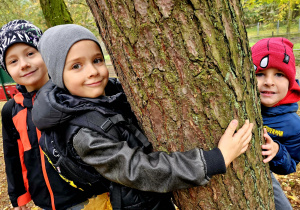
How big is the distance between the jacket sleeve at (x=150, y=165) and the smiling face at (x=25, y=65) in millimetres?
1029

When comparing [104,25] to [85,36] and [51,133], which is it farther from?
[51,133]

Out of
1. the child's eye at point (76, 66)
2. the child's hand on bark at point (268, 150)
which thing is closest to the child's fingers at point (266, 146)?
the child's hand on bark at point (268, 150)

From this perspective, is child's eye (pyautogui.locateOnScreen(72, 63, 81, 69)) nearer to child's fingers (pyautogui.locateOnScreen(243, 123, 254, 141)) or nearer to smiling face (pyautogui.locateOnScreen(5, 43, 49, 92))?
smiling face (pyautogui.locateOnScreen(5, 43, 49, 92))

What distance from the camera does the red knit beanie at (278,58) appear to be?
1.64m

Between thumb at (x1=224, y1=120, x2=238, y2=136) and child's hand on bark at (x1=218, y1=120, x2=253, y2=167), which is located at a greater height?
thumb at (x1=224, y1=120, x2=238, y2=136)

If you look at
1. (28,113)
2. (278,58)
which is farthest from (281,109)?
(28,113)

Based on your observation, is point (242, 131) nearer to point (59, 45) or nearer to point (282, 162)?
point (282, 162)

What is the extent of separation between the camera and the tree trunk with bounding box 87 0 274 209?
0.96 m

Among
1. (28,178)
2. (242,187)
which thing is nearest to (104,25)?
(242,187)

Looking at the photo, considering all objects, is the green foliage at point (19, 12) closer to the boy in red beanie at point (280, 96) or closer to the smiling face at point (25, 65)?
the smiling face at point (25, 65)

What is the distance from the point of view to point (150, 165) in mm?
1056

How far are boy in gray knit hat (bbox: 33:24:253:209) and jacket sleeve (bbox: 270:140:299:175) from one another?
1.93 feet

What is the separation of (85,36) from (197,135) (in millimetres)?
883

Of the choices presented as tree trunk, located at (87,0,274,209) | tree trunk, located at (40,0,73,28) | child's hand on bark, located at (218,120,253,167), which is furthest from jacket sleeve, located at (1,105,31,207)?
tree trunk, located at (40,0,73,28)
